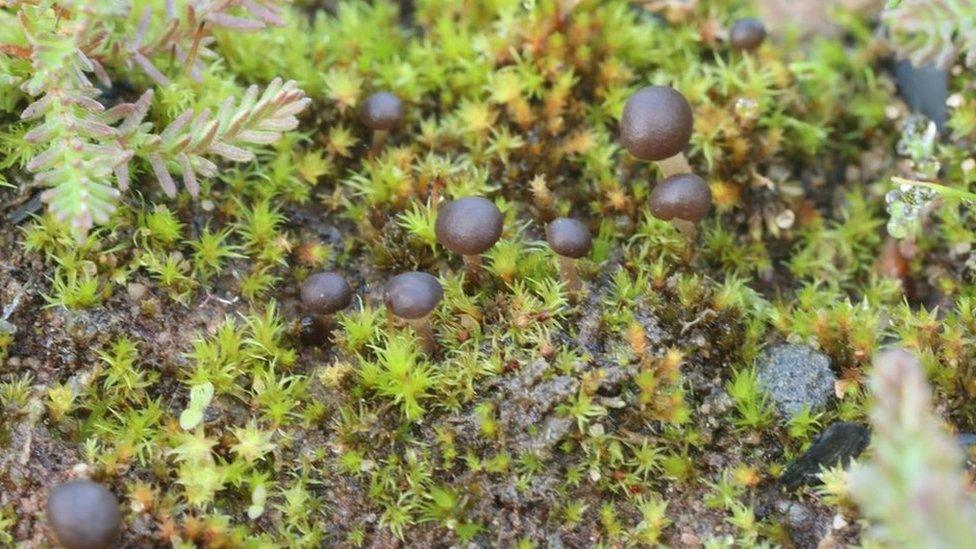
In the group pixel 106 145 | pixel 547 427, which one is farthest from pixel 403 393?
pixel 106 145

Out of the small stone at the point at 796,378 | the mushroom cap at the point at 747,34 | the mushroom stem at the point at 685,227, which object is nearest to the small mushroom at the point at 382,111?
the mushroom stem at the point at 685,227

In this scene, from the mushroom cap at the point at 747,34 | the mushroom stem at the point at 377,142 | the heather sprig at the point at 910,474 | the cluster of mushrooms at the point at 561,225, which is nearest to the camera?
the heather sprig at the point at 910,474

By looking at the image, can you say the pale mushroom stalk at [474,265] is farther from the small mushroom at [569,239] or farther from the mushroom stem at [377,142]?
the mushroom stem at [377,142]

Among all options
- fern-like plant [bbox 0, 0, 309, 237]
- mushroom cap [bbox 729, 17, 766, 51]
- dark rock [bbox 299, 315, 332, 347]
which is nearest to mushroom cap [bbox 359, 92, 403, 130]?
fern-like plant [bbox 0, 0, 309, 237]

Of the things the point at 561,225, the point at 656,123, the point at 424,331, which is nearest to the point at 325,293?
the point at 424,331

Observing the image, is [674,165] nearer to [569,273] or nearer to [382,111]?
[569,273]

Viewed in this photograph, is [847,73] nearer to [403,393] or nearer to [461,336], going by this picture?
[461,336]
